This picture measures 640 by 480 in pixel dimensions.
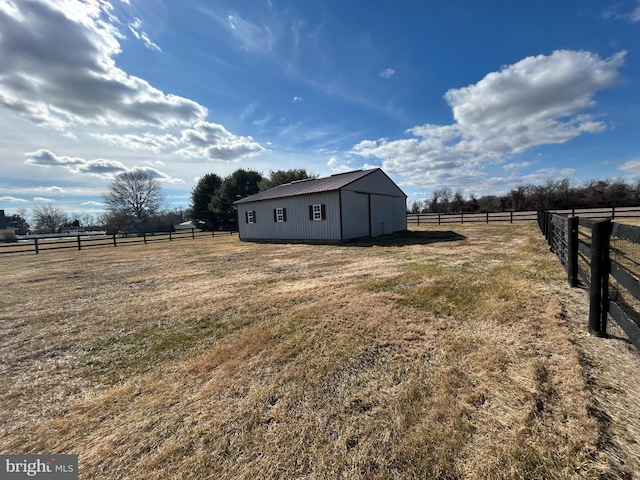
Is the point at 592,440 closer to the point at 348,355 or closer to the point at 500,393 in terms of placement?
the point at 500,393

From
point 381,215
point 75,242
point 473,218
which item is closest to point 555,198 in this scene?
point 473,218

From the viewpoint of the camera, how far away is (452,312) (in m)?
4.20

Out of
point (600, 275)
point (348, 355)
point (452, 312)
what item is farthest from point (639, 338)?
point (348, 355)

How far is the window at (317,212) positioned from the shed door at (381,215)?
3.31 metres

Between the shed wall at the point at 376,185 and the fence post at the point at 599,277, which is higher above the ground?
the shed wall at the point at 376,185

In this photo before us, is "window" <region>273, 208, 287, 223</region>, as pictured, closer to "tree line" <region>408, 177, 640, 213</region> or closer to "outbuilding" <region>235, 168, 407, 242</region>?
"outbuilding" <region>235, 168, 407, 242</region>

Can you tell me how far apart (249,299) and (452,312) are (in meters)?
3.64

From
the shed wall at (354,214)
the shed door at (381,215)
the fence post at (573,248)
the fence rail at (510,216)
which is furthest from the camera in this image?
the fence rail at (510,216)

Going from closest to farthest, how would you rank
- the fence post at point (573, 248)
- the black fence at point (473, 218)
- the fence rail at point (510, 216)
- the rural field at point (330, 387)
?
the rural field at point (330, 387), the fence post at point (573, 248), the fence rail at point (510, 216), the black fence at point (473, 218)

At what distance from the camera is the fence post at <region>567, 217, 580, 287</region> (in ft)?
15.6

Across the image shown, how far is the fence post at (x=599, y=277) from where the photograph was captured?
119 inches

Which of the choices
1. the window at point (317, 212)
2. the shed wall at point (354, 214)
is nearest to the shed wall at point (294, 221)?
the window at point (317, 212)

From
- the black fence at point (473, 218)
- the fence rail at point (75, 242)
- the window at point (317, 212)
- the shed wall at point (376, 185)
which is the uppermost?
the shed wall at point (376, 185)

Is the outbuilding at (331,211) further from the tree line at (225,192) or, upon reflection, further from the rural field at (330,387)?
the tree line at (225,192)
